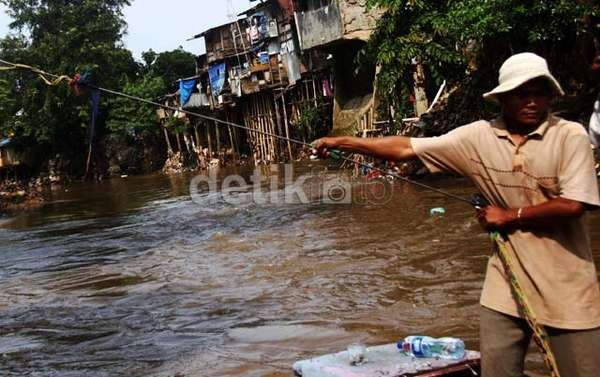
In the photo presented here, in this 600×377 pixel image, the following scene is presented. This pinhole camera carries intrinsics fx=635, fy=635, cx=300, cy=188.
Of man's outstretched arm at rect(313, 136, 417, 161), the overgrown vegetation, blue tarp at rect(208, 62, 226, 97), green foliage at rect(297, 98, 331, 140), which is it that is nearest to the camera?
man's outstretched arm at rect(313, 136, 417, 161)

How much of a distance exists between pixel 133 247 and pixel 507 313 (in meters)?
11.1

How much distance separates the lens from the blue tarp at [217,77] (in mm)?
37188

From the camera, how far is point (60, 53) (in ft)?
129

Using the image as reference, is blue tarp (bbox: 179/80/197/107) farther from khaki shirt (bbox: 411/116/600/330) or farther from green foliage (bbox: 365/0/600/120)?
khaki shirt (bbox: 411/116/600/330)

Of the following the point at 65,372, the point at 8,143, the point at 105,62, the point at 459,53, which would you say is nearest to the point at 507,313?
the point at 65,372

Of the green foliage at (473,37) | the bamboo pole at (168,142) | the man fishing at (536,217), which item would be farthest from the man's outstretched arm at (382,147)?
the bamboo pole at (168,142)

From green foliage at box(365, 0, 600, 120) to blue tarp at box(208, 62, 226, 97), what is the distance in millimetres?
21687

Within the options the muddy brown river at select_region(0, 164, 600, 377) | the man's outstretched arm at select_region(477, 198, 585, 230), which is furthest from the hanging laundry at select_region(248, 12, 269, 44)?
the man's outstretched arm at select_region(477, 198, 585, 230)

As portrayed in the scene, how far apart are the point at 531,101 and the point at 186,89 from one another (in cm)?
3846

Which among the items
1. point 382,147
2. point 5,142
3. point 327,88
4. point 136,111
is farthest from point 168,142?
point 382,147

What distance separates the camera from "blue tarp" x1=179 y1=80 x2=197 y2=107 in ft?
130

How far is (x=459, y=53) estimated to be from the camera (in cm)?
1461

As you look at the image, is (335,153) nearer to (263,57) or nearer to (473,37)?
(473,37)

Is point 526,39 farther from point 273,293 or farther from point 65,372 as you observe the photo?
point 65,372
